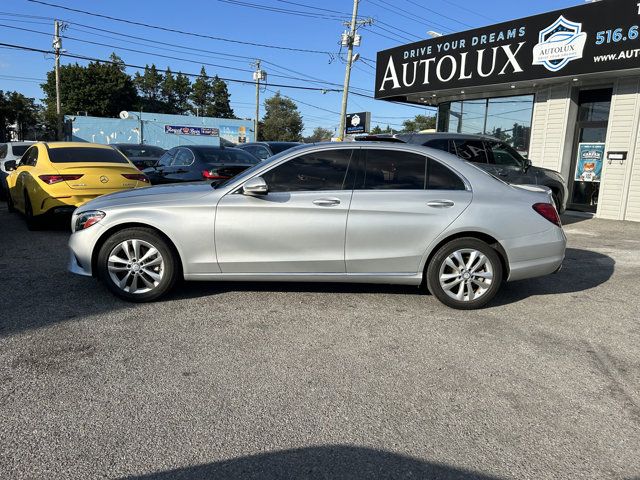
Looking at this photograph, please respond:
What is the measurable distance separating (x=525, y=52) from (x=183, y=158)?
8589 millimetres

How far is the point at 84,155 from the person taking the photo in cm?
862

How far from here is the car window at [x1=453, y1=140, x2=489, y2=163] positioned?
29.8 feet

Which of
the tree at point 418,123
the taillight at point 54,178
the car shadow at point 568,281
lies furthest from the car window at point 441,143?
the tree at point 418,123

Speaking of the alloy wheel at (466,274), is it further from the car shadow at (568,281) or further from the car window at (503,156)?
the car window at (503,156)

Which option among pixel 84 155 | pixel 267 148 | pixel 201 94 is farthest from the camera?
pixel 201 94

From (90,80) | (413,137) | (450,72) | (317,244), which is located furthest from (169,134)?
(317,244)

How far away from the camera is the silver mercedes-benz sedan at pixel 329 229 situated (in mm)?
4719

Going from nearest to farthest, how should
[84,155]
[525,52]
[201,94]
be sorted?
[84,155]
[525,52]
[201,94]

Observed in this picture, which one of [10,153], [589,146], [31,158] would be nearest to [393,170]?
[31,158]

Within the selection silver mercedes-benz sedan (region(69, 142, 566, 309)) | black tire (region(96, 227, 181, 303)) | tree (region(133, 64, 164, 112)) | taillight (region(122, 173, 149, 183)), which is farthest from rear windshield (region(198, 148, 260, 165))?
tree (region(133, 64, 164, 112))

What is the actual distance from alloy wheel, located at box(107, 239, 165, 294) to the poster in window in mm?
11645

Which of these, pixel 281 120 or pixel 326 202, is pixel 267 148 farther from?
pixel 281 120

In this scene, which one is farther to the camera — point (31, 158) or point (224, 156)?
point (224, 156)

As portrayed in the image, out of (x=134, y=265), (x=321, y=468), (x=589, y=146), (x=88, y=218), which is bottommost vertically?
(x=321, y=468)
